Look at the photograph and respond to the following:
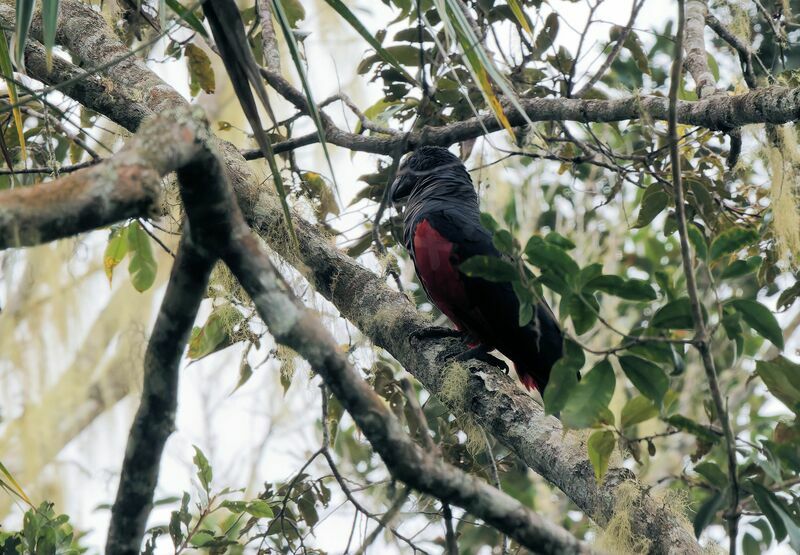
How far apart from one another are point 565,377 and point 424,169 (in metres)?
2.30

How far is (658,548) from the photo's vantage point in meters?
1.85

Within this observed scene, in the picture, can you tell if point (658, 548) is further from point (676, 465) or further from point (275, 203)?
point (676, 465)

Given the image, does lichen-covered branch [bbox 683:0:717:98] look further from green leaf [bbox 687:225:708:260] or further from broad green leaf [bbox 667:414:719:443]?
broad green leaf [bbox 667:414:719:443]

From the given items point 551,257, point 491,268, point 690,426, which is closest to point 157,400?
point 491,268

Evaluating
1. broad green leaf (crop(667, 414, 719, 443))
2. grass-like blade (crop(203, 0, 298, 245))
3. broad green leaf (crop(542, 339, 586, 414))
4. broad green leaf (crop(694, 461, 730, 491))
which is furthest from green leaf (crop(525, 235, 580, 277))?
broad green leaf (crop(694, 461, 730, 491))

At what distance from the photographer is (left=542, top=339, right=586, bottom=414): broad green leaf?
162 cm

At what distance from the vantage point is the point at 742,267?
162cm

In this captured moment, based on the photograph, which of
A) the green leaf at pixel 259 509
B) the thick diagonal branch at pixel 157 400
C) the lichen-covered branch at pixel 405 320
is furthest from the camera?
the green leaf at pixel 259 509

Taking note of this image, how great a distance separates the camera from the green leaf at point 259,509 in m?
2.51

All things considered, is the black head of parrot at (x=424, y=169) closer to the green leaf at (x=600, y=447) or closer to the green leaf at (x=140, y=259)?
the green leaf at (x=140, y=259)

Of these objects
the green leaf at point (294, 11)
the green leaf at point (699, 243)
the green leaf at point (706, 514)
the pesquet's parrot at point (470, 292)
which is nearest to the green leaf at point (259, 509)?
the pesquet's parrot at point (470, 292)

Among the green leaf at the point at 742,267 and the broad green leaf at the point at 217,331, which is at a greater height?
the broad green leaf at the point at 217,331

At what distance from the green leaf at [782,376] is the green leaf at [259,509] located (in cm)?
155

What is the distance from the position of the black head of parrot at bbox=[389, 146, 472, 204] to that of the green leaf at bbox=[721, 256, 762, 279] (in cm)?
210
